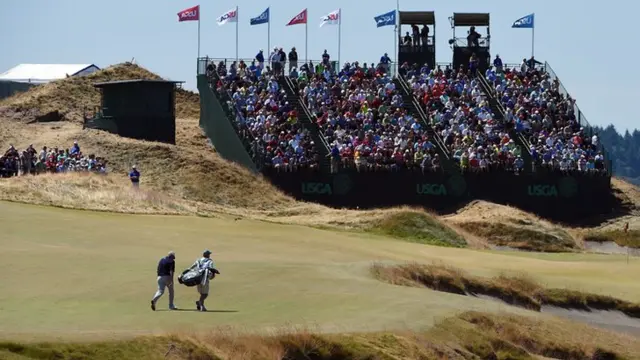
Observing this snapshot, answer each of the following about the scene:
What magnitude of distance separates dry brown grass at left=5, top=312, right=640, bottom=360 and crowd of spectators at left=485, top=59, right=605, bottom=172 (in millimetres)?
31602

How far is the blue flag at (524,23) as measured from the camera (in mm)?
89812

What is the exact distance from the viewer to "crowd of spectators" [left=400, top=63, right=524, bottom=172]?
77125 mm

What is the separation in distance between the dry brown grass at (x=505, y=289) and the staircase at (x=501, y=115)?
2572cm

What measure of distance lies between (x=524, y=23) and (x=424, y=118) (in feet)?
44.1

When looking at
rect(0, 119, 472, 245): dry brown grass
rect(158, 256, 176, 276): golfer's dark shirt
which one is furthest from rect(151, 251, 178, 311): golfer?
rect(0, 119, 472, 245): dry brown grass

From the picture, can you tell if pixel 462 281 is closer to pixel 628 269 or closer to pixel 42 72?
pixel 628 269

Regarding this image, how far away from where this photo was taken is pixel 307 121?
255 feet

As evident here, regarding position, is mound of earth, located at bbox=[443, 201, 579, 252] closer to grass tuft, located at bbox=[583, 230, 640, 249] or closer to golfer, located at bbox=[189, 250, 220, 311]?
grass tuft, located at bbox=[583, 230, 640, 249]

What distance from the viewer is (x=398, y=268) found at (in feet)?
174

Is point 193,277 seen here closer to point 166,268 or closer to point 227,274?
point 166,268

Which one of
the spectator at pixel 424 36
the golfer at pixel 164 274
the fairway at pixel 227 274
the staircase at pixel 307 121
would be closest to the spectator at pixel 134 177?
the fairway at pixel 227 274

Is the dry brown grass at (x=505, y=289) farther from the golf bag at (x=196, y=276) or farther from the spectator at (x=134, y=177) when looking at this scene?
the spectator at (x=134, y=177)

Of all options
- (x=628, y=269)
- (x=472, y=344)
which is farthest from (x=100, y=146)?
(x=472, y=344)

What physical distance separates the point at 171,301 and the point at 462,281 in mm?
12429
